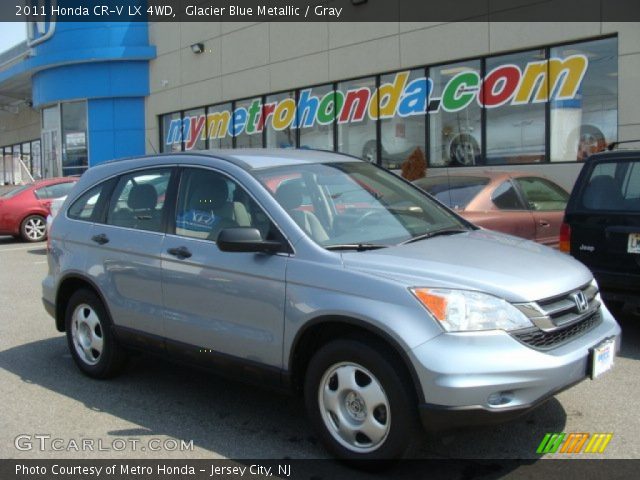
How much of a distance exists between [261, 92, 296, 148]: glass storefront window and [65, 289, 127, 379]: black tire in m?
13.8

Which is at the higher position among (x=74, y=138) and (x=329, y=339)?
(x=74, y=138)

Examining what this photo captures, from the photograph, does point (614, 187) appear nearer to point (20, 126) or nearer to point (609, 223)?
point (609, 223)

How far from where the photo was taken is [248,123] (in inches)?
808

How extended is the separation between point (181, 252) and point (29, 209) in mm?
13052

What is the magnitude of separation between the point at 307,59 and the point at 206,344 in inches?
580

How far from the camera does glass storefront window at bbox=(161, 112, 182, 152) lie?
77.6 feet

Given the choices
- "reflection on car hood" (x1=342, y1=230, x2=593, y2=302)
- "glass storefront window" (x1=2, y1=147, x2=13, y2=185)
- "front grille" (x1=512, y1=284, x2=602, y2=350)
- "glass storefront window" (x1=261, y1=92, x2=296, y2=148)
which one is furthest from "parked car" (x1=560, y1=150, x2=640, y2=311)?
"glass storefront window" (x1=2, y1=147, x2=13, y2=185)

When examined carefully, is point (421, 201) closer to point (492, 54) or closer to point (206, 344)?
point (206, 344)

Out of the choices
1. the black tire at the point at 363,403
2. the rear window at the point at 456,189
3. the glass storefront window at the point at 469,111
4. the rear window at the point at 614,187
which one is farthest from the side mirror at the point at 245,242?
the glass storefront window at the point at 469,111

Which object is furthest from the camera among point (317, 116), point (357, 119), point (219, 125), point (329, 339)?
point (219, 125)

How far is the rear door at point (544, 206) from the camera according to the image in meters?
8.13

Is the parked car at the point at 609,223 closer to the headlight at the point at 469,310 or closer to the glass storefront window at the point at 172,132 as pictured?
the headlight at the point at 469,310

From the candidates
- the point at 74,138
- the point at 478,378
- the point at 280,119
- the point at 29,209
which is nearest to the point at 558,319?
the point at 478,378

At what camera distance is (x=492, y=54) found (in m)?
14.1
